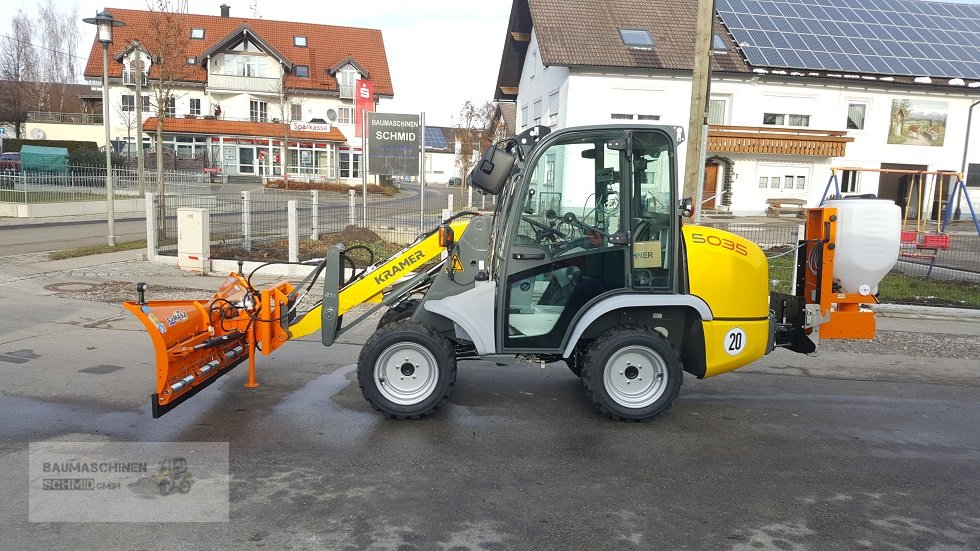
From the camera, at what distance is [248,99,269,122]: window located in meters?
50.7

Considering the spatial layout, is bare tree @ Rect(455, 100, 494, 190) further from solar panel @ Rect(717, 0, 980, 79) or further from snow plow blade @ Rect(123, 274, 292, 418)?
snow plow blade @ Rect(123, 274, 292, 418)

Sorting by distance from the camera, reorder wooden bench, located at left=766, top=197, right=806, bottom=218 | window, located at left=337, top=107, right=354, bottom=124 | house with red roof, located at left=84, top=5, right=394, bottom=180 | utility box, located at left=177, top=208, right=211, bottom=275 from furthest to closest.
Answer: window, located at left=337, top=107, right=354, bottom=124 < house with red roof, located at left=84, top=5, right=394, bottom=180 < wooden bench, located at left=766, top=197, right=806, bottom=218 < utility box, located at left=177, top=208, right=211, bottom=275

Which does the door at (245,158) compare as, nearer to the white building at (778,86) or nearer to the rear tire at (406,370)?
the white building at (778,86)

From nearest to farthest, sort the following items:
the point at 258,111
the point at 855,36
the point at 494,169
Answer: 1. the point at 494,169
2. the point at 855,36
3. the point at 258,111

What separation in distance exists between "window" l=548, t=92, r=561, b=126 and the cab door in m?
23.0

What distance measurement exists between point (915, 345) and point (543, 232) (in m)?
6.22

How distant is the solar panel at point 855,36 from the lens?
2823 cm

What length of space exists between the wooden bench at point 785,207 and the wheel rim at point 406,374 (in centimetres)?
2606

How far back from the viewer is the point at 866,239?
239 inches

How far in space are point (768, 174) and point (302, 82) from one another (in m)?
33.9

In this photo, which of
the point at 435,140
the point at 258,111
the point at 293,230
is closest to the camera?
the point at 293,230

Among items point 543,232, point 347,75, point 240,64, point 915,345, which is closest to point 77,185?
point 543,232

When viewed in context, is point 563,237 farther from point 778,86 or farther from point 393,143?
point 778,86

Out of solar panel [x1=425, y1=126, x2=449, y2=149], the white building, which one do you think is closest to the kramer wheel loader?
the white building
